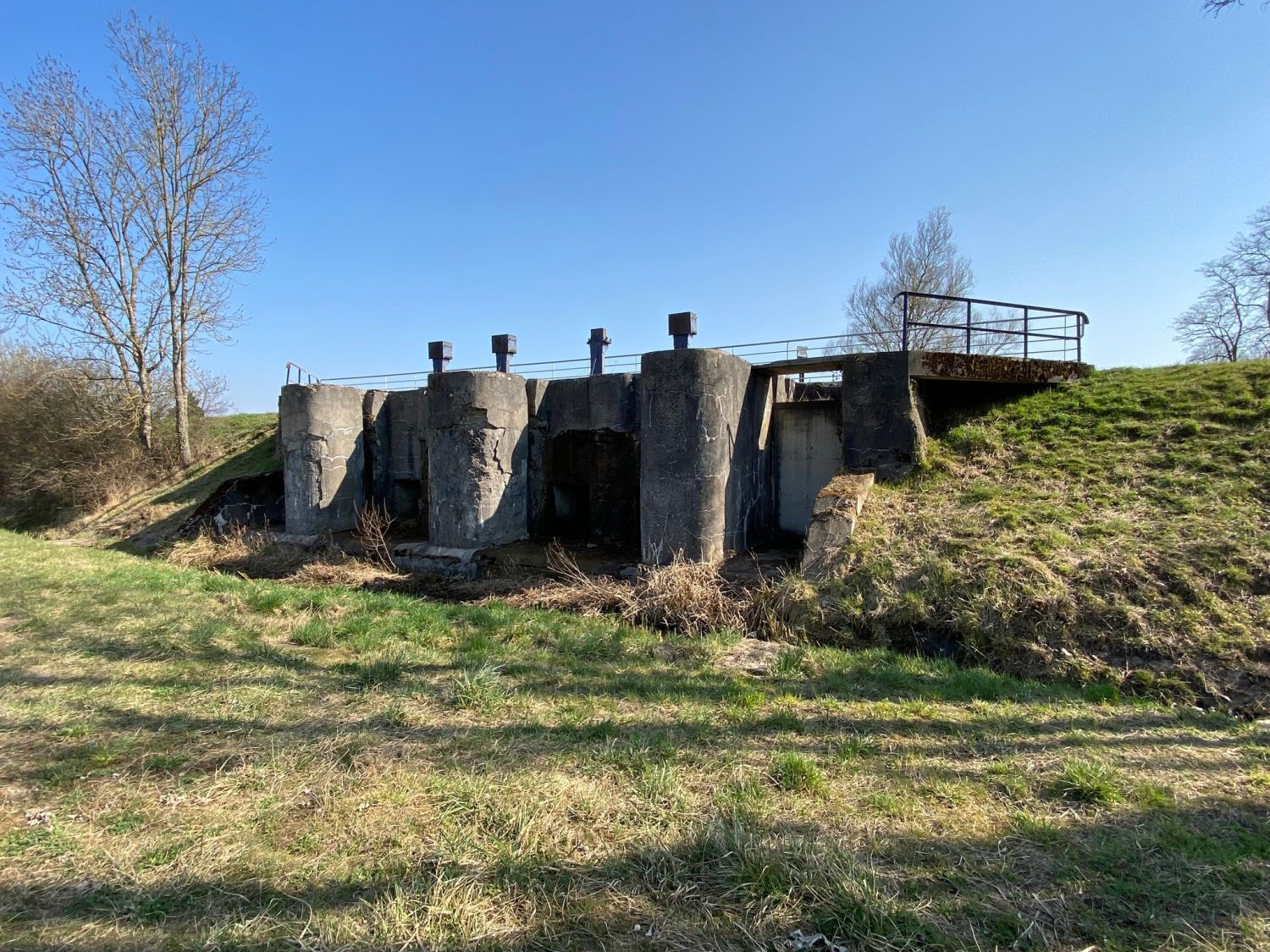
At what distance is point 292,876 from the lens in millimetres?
2527

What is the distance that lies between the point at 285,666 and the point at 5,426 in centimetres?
2224

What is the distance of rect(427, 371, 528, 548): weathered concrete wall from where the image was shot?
36.7 feet

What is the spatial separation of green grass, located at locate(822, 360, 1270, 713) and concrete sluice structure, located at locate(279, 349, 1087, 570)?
3.51ft

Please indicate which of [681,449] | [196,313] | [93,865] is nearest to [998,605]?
[681,449]

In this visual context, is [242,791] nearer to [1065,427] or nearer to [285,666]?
[285,666]

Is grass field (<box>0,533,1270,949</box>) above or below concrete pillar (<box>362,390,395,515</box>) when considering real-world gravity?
below

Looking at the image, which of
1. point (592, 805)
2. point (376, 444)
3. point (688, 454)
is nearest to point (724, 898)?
point (592, 805)

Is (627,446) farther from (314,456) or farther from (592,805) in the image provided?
(592,805)

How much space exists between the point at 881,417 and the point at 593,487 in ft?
17.6

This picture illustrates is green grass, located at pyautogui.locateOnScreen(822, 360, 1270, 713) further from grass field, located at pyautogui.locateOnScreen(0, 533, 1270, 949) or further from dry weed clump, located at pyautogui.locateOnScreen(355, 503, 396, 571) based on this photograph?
dry weed clump, located at pyautogui.locateOnScreen(355, 503, 396, 571)

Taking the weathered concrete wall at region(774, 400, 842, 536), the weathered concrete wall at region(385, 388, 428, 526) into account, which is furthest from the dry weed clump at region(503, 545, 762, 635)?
the weathered concrete wall at region(385, 388, 428, 526)

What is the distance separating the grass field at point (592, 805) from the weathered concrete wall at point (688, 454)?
3742 mm

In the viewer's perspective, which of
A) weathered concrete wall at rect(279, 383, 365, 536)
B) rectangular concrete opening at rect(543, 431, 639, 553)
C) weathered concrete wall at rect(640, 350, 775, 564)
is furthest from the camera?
weathered concrete wall at rect(279, 383, 365, 536)

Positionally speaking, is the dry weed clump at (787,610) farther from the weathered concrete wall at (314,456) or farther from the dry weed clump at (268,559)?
the weathered concrete wall at (314,456)
